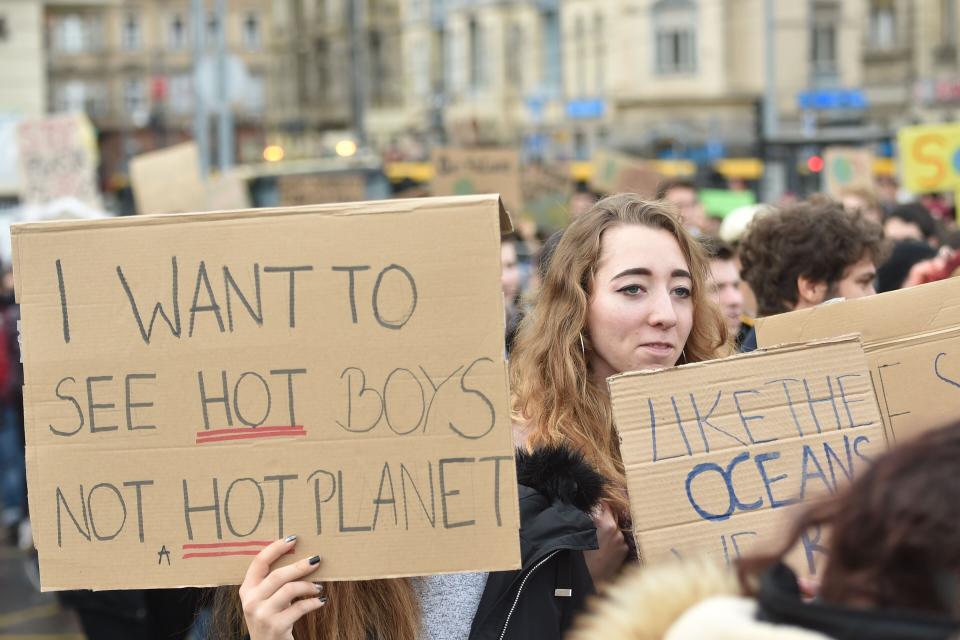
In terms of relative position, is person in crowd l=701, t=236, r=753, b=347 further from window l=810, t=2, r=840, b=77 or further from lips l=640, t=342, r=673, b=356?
window l=810, t=2, r=840, b=77

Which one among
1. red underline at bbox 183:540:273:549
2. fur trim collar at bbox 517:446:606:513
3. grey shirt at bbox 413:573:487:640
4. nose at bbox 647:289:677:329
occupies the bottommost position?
grey shirt at bbox 413:573:487:640

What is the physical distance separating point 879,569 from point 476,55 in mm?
55823

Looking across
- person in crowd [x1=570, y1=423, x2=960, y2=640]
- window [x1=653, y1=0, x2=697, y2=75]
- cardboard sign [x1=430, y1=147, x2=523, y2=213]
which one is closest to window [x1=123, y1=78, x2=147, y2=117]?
window [x1=653, y1=0, x2=697, y2=75]

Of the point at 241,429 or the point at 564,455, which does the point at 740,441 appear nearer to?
the point at 564,455

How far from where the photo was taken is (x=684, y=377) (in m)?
2.71

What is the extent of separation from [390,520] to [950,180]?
9.51 meters

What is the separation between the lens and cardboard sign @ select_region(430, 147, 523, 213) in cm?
1134

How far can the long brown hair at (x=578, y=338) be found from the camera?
321 cm

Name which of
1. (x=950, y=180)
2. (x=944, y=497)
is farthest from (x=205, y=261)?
(x=950, y=180)

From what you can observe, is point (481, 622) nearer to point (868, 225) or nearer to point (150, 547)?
point (150, 547)

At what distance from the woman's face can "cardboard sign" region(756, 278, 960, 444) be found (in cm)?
21

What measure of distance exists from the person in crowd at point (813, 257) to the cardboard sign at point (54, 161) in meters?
9.00

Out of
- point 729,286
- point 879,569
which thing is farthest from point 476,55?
point 879,569

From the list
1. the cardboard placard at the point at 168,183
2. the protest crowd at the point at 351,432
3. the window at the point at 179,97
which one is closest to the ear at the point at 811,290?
the protest crowd at the point at 351,432
